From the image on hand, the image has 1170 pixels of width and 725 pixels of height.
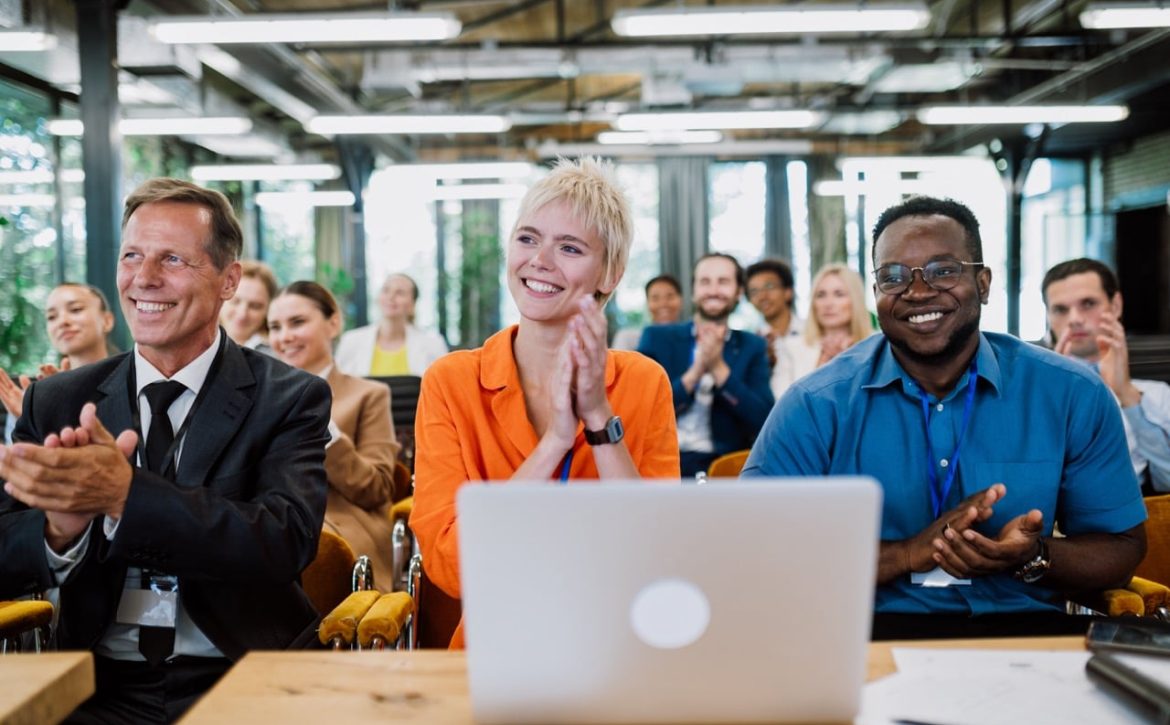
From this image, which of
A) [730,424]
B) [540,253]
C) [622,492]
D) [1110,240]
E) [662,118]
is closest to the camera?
[622,492]

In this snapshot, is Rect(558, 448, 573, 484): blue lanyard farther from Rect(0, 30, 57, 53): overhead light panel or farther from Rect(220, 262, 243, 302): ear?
Rect(0, 30, 57, 53): overhead light panel

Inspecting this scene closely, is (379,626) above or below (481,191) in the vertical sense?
below

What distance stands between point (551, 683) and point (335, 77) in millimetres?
13069

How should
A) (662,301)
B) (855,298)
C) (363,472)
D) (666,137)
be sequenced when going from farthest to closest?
1. (666,137)
2. (662,301)
3. (855,298)
4. (363,472)

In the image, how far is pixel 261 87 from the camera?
10.2 metres

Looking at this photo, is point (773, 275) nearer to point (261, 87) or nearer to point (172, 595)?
point (172, 595)

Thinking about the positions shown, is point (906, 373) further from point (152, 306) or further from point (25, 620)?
point (25, 620)

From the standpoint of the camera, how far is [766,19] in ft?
22.5

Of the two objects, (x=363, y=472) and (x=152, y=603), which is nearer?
(x=152, y=603)

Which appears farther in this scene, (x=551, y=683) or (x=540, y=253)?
(x=540, y=253)

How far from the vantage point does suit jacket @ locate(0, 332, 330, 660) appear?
1.75 metres

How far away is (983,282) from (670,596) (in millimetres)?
1472

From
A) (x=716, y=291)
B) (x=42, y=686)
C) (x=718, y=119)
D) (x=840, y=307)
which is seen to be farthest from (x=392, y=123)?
(x=42, y=686)

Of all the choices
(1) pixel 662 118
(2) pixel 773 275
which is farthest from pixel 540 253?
(1) pixel 662 118
